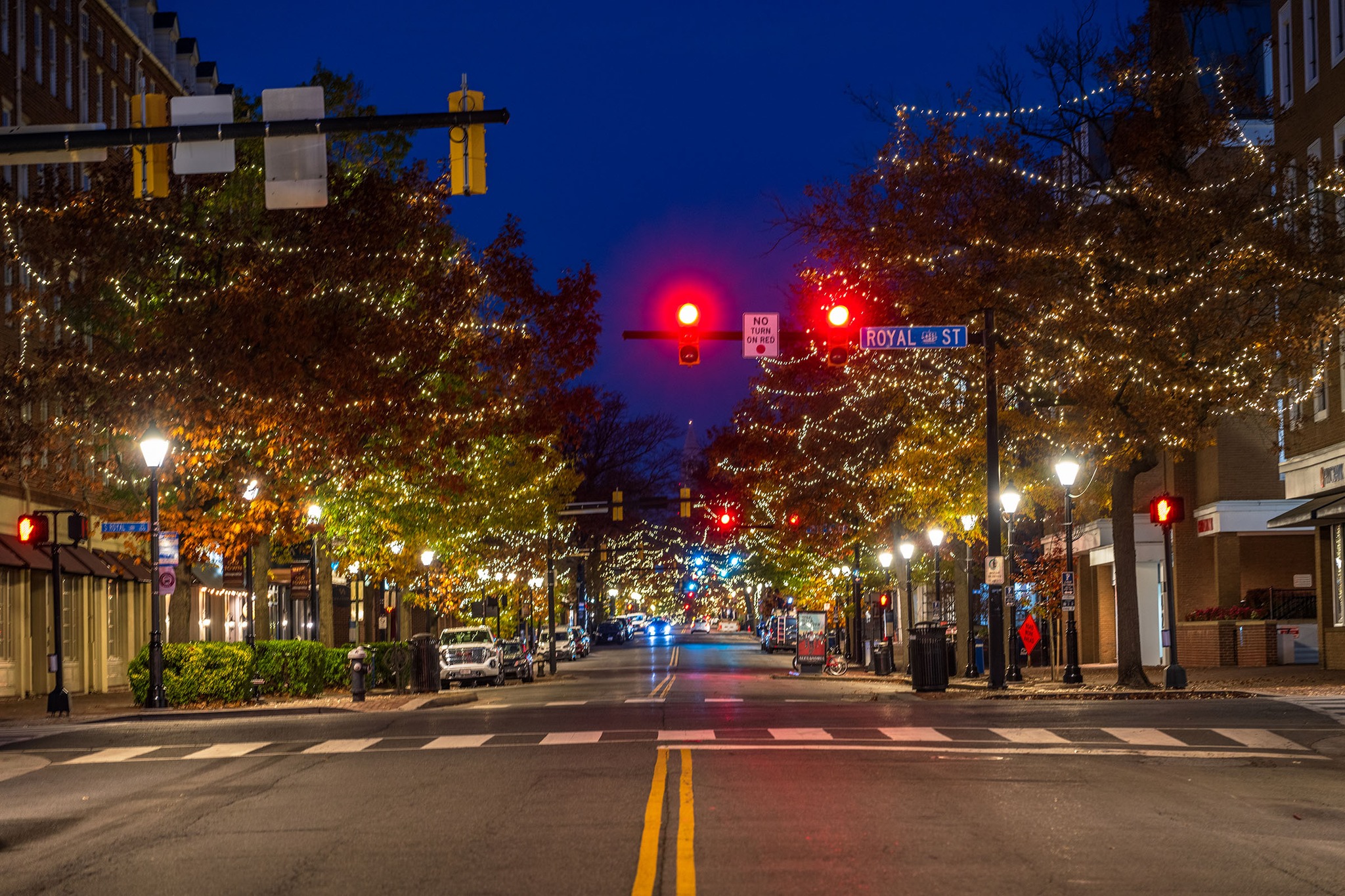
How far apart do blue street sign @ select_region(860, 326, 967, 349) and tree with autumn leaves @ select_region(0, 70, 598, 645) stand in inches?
353

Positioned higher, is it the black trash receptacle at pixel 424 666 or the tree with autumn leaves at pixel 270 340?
the tree with autumn leaves at pixel 270 340

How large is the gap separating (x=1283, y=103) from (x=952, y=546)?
20.6 metres

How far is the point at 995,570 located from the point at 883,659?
17110 mm

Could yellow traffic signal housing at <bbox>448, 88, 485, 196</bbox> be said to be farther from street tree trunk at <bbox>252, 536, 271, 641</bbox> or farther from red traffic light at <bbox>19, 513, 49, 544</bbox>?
street tree trunk at <bbox>252, 536, 271, 641</bbox>

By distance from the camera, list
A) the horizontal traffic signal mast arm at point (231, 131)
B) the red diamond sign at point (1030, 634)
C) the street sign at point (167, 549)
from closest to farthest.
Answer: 1. the horizontal traffic signal mast arm at point (231, 131)
2. the street sign at point (167, 549)
3. the red diamond sign at point (1030, 634)

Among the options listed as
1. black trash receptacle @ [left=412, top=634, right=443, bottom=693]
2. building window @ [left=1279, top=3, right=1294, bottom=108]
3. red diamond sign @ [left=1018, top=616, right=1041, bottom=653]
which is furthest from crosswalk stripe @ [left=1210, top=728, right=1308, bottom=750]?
black trash receptacle @ [left=412, top=634, right=443, bottom=693]

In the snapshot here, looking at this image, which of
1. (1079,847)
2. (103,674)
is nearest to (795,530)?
(103,674)

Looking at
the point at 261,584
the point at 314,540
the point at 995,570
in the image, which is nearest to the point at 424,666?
the point at 314,540

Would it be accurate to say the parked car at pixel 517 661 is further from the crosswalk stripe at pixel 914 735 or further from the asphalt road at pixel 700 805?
the crosswalk stripe at pixel 914 735

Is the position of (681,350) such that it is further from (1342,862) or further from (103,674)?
(103,674)

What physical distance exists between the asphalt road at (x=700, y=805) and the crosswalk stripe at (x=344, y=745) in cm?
9

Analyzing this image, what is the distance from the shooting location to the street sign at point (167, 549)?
3081cm

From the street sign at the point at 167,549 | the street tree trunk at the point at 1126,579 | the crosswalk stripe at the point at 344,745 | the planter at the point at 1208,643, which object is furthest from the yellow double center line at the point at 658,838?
A: the planter at the point at 1208,643

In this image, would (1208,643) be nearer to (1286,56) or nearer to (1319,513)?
(1319,513)
